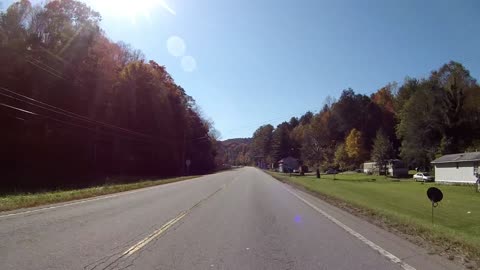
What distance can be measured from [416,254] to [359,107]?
493 feet

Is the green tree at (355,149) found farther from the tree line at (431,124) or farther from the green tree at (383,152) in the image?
the green tree at (383,152)

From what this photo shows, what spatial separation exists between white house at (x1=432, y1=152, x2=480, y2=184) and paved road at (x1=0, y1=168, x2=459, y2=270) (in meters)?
49.8

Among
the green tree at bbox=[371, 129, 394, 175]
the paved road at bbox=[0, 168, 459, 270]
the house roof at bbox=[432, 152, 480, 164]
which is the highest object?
the green tree at bbox=[371, 129, 394, 175]

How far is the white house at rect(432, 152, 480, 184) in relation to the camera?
58.7 m

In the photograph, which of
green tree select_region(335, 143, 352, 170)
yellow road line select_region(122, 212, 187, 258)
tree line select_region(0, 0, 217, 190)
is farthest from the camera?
green tree select_region(335, 143, 352, 170)

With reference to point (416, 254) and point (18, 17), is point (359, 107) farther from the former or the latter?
point (416, 254)

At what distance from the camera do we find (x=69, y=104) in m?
56.0

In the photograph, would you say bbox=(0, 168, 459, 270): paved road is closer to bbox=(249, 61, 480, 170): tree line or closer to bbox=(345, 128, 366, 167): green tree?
bbox=(249, 61, 480, 170): tree line

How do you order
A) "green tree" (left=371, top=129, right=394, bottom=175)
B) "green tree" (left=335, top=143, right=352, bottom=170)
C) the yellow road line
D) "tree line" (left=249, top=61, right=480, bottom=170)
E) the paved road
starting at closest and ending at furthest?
the paved road → the yellow road line → "tree line" (left=249, top=61, right=480, bottom=170) → "green tree" (left=371, top=129, right=394, bottom=175) → "green tree" (left=335, top=143, right=352, bottom=170)

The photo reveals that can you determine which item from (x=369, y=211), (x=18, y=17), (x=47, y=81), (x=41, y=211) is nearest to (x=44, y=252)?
(x=41, y=211)

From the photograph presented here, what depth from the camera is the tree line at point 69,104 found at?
4694 cm

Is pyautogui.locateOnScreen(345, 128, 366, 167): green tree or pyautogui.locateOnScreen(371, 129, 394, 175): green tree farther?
pyautogui.locateOnScreen(345, 128, 366, 167): green tree

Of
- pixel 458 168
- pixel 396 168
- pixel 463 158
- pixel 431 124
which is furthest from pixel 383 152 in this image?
pixel 463 158

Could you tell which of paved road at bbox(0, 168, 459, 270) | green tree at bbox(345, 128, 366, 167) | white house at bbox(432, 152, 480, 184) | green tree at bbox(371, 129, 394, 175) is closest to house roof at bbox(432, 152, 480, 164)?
white house at bbox(432, 152, 480, 184)
